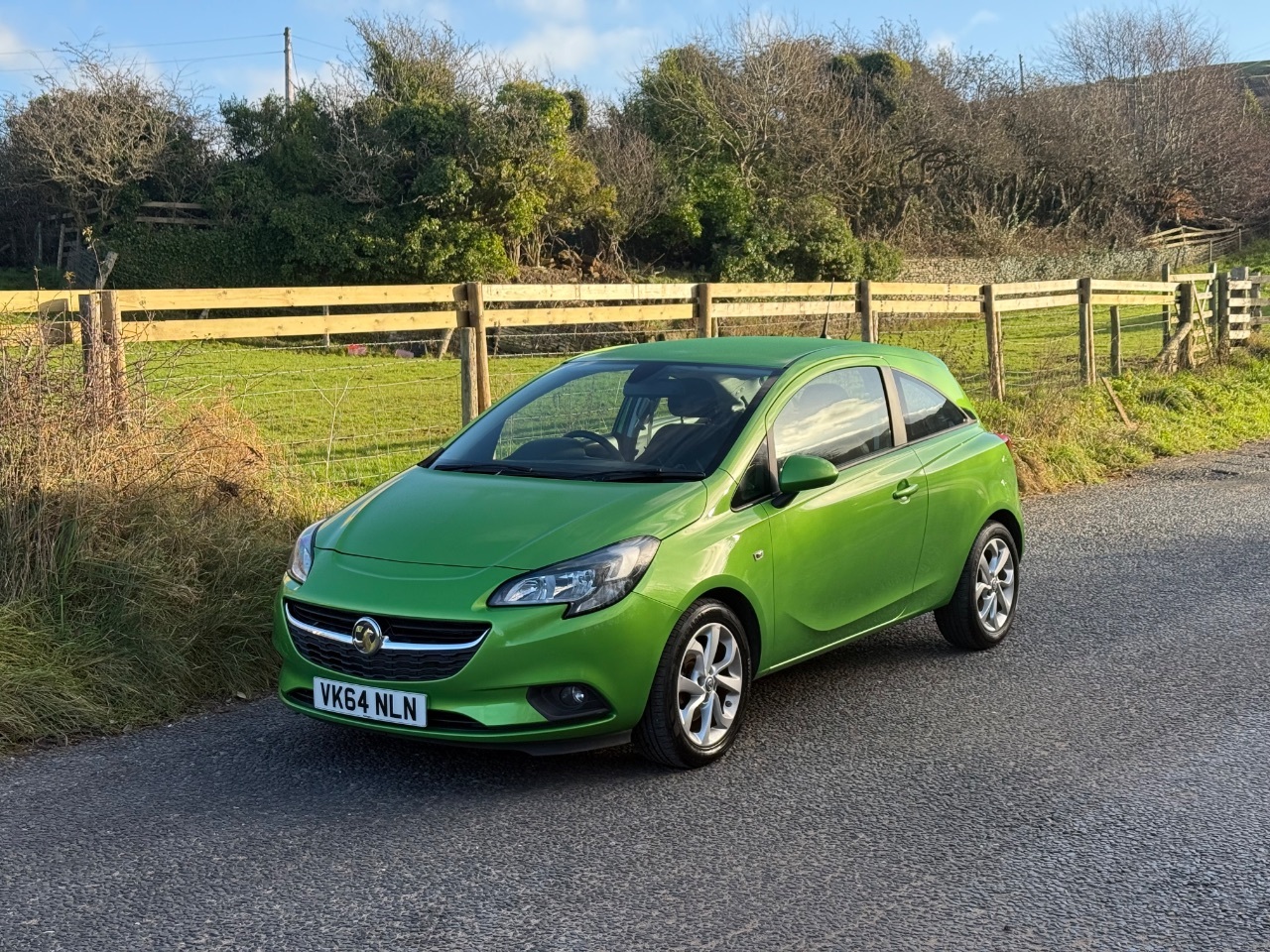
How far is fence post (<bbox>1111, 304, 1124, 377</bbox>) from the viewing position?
17.9 metres

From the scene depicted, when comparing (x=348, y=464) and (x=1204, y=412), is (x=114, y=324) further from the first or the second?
(x=1204, y=412)

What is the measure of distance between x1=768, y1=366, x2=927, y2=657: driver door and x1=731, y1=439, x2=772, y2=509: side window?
82mm

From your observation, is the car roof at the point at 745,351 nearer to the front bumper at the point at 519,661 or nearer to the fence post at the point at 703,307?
the front bumper at the point at 519,661

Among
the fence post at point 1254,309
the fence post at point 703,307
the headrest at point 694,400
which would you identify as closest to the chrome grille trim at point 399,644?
the headrest at point 694,400

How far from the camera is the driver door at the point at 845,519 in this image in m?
5.47

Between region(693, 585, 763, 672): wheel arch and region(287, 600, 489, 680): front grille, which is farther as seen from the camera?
region(693, 585, 763, 672): wheel arch

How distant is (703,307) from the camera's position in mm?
11594

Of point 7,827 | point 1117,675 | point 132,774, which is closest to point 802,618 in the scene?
point 1117,675

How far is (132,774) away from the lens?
16.6 feet

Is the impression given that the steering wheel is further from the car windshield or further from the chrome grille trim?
the chrome grille trim

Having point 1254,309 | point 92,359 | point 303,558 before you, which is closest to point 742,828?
point 303,558

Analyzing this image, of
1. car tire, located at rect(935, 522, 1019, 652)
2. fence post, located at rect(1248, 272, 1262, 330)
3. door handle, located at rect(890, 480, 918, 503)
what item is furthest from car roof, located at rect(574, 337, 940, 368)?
fence post, located at rect(1248, 272, 1262, 330)

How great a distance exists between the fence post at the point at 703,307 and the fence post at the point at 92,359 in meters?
5.39

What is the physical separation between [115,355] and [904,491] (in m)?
4.61
